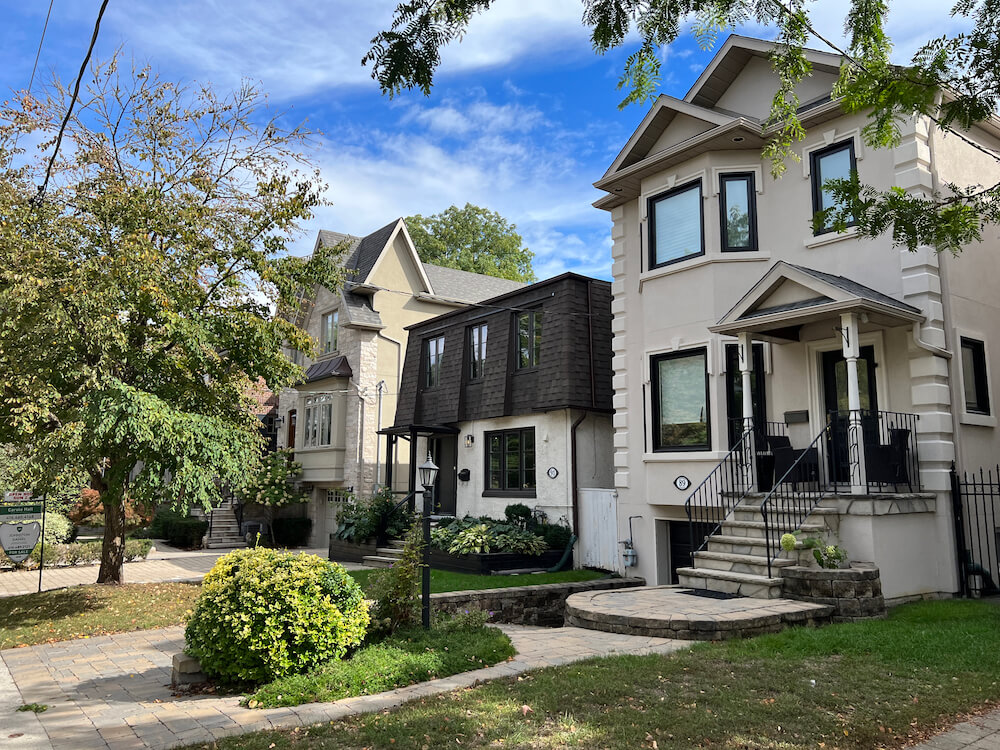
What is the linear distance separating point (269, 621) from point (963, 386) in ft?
34.0

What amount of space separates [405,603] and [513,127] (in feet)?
19.3

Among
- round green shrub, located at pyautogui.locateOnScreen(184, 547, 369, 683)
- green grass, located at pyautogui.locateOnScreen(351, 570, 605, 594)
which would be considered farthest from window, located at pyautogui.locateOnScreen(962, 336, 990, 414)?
round green shrub, located at pyautogui.locateOnScreen(184, 547, 369, 683)

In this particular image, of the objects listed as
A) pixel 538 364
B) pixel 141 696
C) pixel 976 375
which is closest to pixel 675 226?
pixel 538 364

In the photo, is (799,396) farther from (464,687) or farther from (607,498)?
(464,687)

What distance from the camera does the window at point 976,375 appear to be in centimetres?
1155

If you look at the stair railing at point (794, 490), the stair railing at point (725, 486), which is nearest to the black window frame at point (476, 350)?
the stair railing at point (725, 486)

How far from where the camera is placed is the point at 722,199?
13.3m

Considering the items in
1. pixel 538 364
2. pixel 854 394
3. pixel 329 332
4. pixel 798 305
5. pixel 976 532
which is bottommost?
pixel 976 532

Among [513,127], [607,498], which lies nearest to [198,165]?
[513,127]

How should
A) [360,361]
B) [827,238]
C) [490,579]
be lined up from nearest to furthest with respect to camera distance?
[827,238] < [490,579] < [360,361]

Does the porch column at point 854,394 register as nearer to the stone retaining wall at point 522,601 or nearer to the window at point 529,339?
the stone retaining wall at point 522,601

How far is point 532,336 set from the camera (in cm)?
1830

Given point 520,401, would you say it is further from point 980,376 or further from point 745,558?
point 980,376

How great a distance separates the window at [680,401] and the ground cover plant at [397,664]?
6260 mm
